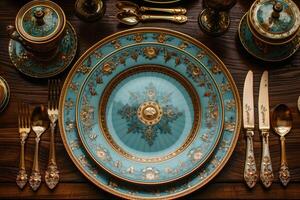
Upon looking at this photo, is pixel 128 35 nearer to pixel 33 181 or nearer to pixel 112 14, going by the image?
pixel 112 14

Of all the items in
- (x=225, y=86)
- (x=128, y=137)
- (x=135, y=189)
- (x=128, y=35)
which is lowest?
(x=135, y=189)

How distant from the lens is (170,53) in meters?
1.37

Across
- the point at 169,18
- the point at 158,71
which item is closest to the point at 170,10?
the point at 169,18

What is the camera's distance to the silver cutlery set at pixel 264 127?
1.28 metres

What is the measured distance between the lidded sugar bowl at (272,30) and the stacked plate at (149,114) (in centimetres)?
10

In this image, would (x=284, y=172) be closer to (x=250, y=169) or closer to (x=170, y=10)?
(x=250, y=169)

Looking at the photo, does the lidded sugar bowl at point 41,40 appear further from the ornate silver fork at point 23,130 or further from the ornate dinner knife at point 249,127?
the ornate dinner knife at point 249,127

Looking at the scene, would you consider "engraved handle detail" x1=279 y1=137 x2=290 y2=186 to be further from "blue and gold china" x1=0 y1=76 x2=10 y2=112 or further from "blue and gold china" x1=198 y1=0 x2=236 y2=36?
"blue and gold china" x1=0 y1=76 x2=10 y2=112

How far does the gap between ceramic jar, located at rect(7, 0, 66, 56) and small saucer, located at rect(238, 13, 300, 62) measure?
0.43 metres

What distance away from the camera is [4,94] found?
135 centimetres

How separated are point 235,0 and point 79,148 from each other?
Answer: 49 centimetres

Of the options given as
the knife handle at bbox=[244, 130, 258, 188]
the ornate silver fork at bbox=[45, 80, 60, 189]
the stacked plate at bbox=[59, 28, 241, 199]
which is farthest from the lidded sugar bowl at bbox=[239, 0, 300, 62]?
the ornate silver fork at bbox=[45, 80, 60, 189]

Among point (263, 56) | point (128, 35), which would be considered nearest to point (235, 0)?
point (263, 56)

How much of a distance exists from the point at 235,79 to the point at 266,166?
0.22m
